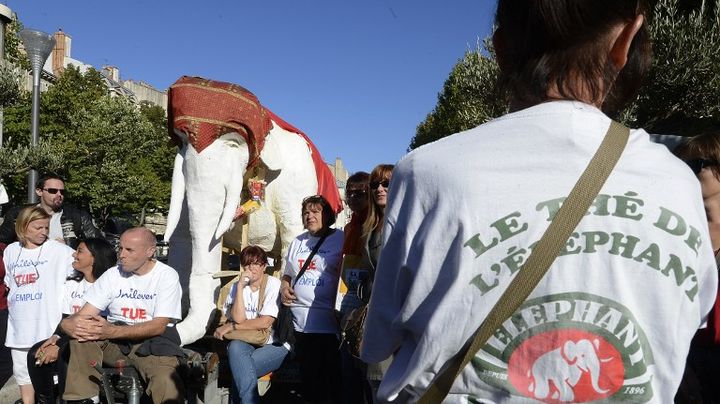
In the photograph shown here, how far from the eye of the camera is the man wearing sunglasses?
6.26 metres

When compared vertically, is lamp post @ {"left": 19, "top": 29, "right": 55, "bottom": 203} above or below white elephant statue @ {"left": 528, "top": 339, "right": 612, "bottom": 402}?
above

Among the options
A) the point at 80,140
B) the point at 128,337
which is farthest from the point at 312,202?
the point at 80,140

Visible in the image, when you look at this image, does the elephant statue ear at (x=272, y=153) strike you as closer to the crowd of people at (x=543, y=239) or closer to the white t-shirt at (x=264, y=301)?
the white t-shirt at (x=264, y=301)

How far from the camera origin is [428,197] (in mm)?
1042

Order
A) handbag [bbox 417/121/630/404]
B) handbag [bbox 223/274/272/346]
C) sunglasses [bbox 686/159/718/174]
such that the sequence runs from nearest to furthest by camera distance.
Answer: handbag [bbox 417/121/630/404], sunglasses [bbox 686/159/718/174], handbag [bbox 223/274/272/346]

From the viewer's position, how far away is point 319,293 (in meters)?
4.79

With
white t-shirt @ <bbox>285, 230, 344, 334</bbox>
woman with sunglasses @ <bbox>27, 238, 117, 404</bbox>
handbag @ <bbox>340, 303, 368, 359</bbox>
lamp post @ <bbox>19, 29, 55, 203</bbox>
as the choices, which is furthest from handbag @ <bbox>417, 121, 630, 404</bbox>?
Result: lamp post @ <bbox>19, 29, 55, 203</bbox>

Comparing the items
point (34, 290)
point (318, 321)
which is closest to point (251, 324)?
point (318, 321)

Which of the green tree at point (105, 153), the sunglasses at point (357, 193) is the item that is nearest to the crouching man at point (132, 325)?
the sunglasses at point (357, 193)

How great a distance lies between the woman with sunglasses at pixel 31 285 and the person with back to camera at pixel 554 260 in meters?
4.56

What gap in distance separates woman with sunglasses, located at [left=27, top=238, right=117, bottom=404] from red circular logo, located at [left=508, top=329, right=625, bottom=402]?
398 centimetres

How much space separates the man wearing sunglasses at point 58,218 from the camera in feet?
20.5

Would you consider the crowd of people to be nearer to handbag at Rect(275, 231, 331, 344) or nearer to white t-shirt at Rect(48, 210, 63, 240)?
handbag at Rect(275, 231, 331, 344)

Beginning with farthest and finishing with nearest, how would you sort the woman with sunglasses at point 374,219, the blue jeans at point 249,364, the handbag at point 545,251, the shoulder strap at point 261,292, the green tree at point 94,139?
the green tree at point 94,139 → the shoulder strap at point 261,292 → the blue jeans at point 249,364 → the woman with sunglasses at point 374,219 → the handbag at point 545,251
